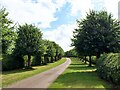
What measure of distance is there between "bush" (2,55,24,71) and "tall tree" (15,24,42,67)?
1.62m

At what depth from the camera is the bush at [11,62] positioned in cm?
3884

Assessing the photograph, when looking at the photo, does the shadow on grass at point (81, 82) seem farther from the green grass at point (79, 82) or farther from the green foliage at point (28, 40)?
the green foliage at point (28, 40)

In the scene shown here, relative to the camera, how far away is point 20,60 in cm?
4572

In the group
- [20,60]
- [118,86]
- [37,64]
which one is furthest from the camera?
[37,64]

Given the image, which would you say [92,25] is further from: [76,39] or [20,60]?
[20,60]

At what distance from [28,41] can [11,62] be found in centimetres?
459

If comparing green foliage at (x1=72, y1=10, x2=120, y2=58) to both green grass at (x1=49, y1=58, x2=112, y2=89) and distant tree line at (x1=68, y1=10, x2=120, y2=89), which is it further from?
green grass at (x1=49, y1=58, x2=112, y2=89)

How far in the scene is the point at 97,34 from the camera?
31.3 meters

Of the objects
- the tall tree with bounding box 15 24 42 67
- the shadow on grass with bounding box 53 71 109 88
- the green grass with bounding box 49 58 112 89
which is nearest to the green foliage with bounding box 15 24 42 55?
the tall tree with bounding box 15 24 42 67

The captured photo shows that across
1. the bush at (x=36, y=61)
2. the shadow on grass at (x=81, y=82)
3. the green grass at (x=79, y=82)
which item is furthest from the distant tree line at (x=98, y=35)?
the bush at (x=36, y=61)

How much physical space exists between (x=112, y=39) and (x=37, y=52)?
635 inches

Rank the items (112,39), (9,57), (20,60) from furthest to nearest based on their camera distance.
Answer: (20,60) < (9,57) < (112,39)

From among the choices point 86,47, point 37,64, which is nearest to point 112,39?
point 86,47

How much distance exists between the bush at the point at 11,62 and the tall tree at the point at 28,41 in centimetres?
162
